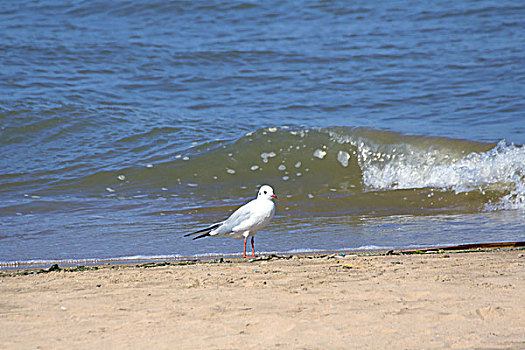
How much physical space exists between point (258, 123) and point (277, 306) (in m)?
7.04

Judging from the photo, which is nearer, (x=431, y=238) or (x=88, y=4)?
(x=431, y=238)

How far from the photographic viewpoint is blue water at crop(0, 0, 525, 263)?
20.8ft

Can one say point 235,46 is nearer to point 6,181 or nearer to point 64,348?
point 6,181

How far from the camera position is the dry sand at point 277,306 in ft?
9.23

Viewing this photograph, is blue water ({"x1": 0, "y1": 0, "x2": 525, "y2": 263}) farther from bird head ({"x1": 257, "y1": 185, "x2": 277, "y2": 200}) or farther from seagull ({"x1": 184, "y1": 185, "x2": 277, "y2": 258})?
bird head ({"x1": 257, "y1": 185, "x2": 277, "y2": 200})

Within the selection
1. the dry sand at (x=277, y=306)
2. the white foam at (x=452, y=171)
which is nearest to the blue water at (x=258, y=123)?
the white foam at (x=452, y=171)

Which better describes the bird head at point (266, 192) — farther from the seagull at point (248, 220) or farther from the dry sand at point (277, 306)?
the dry sand at point (277, 306)

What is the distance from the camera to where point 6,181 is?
8312 millimetres

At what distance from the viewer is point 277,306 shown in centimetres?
324

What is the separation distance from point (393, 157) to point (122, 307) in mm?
6027

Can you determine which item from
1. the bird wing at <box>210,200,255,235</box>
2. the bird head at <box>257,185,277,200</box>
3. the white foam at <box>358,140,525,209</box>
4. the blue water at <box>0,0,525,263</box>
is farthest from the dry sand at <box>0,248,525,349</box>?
the white foam at <box>358,140,525,209</box>

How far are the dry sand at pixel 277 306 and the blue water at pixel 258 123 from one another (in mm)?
1324

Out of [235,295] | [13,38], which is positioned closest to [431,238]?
[235,295]

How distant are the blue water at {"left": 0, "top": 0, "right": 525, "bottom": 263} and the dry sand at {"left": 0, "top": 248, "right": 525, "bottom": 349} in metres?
1.32
